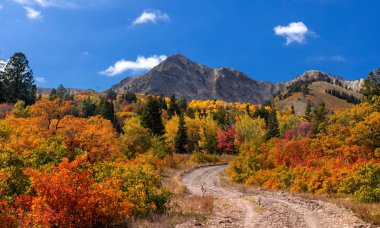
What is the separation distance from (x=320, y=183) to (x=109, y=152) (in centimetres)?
2222

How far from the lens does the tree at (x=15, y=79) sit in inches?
3108

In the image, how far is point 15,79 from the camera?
267 feet

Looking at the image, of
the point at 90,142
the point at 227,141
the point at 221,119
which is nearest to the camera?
the point at 90,142

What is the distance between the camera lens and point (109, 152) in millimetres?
35156

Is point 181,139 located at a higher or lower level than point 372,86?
lower

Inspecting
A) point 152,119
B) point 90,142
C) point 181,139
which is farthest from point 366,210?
point 181,139

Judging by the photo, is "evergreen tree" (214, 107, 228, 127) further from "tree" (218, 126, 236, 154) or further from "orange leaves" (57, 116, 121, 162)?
"orange leaves" (57, 116, 121, 162)

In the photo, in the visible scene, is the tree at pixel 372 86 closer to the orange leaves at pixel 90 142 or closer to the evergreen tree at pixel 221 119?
the orange leaves at pixel 90 142

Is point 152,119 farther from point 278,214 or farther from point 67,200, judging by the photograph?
point 67,200

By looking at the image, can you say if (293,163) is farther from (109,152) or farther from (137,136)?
(137,136)

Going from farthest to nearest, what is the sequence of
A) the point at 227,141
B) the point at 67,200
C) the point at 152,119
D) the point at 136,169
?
the point at 227,141, the point at 152,119, the point at 136,169, the point at 67,200

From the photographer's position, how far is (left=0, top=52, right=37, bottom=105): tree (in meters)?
78.9

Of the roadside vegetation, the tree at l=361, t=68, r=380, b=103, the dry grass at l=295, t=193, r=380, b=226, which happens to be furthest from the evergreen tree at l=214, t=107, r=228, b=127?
the dry grass at l=295, t=193, r=380, b=226

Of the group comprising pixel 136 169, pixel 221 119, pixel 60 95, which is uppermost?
pixel 60 95
